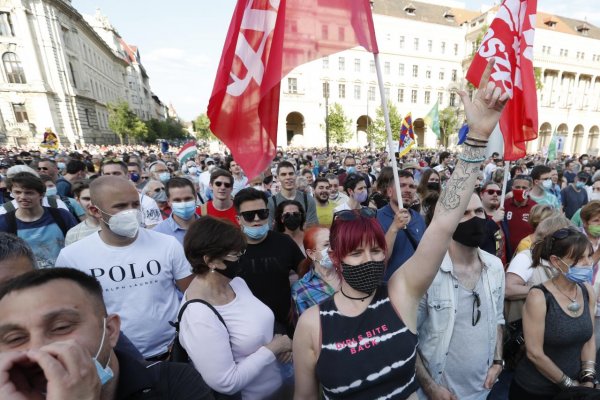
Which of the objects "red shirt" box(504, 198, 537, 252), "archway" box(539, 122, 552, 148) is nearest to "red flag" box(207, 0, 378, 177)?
"red shirt" box(504, 198, 537, 252)

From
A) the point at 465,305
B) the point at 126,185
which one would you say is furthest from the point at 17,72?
the point at 465,305

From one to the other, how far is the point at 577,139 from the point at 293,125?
154ft

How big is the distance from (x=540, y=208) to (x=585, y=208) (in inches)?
15.8

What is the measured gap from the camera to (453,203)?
4.82 ft

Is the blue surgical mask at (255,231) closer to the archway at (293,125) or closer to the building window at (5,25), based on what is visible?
the archway at (293,125)

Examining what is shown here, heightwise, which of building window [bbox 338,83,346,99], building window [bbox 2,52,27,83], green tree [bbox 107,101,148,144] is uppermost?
building window [bbox 2,52,27,83]

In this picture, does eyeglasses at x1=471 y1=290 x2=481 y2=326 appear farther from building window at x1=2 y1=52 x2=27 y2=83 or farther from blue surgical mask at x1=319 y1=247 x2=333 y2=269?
building window at x1=2 y1=52 x2=27 y2=83

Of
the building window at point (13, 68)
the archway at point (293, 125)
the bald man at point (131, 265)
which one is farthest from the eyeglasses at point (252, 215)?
the building window at point (13, 68)

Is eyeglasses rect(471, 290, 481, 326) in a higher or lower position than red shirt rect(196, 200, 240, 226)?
lower

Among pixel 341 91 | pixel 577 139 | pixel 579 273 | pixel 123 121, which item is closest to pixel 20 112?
pixel 123 121

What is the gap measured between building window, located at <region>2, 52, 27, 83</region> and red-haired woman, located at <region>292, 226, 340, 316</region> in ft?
149

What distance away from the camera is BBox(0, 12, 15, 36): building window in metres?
Result: 31.6

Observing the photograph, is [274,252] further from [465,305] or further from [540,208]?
[540,208]

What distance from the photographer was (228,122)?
7.82ft
